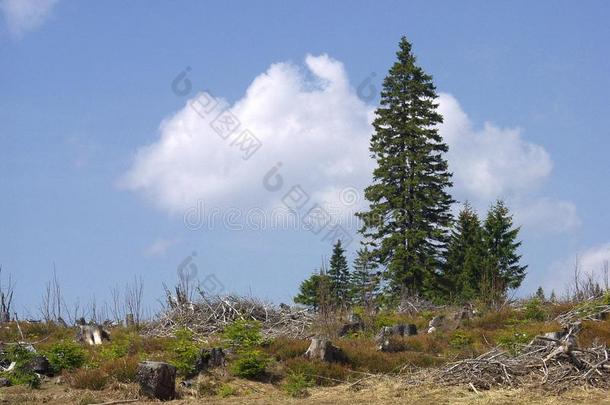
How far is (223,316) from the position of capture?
72.2ft

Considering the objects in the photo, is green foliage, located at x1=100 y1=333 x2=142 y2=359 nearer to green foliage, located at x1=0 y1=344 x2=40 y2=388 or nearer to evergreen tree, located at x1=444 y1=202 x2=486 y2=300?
green foliage, located at x1=0 y1=344 x2=40 y2=388

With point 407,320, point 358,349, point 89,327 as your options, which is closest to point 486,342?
point 358,349

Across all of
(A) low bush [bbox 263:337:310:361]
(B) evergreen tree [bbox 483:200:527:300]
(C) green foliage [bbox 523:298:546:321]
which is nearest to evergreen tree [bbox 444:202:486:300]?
(B) evergreen tree [bbox 483:200:527:300]

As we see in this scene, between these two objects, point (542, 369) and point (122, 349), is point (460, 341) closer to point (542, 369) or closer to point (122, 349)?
point (542, 369)

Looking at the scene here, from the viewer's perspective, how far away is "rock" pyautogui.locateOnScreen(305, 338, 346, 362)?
49.3 feet

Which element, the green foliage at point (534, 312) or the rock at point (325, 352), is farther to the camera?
the green foliage at point (534, 312)

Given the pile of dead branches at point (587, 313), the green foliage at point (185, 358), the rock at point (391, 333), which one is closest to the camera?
the green foliage at point (185, 358)

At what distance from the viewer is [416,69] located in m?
41.2

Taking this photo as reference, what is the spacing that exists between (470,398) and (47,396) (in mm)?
7533

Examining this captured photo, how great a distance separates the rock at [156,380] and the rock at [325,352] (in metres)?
3.26

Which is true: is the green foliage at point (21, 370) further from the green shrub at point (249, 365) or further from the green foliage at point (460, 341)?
the green foliage at point (460, 341)

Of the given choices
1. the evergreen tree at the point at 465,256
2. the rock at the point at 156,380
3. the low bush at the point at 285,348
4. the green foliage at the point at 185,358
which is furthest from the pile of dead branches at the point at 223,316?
the evergreen tree at the point at 465,256

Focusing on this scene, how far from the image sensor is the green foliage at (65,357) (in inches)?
596

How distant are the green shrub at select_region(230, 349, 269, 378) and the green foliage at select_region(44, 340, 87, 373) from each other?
346 centimetres
